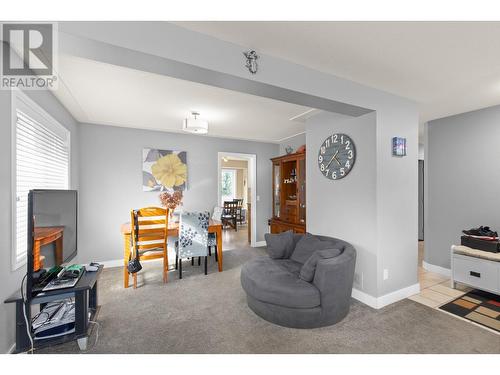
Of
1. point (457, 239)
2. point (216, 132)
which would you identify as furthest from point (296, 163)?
point (457, 239)

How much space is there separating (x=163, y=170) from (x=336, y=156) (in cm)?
309

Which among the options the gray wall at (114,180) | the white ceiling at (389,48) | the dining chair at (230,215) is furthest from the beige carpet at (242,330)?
the dining chair at (230,215)

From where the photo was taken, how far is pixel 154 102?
296 centimetres

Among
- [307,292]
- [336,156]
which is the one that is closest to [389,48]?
[336,156]

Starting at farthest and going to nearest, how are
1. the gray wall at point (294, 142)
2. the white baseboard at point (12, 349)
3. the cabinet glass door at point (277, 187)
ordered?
the gray wall at point (294, 142)
the cabinet glass door at point (277, 187)
the white baseboard at point (12, 349)

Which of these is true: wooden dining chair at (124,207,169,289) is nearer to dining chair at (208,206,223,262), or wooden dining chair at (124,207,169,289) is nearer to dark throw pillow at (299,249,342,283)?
dining chair at (208,206,223,262)

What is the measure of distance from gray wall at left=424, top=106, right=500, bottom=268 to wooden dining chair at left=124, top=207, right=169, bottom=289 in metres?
4.13

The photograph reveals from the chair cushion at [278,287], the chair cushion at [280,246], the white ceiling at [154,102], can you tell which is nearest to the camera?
the chair cushion at [278,287]

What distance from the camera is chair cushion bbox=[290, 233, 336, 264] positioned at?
2820 mm

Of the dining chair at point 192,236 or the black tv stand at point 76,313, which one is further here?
the dining chair at point 192,236

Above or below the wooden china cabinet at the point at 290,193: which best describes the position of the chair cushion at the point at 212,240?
below

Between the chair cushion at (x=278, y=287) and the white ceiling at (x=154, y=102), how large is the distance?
2026 millimetres

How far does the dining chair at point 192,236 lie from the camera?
339cm

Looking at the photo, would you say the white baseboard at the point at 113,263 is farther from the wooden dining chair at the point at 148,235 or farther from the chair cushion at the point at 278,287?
the chair cushion at the point at 278,287
